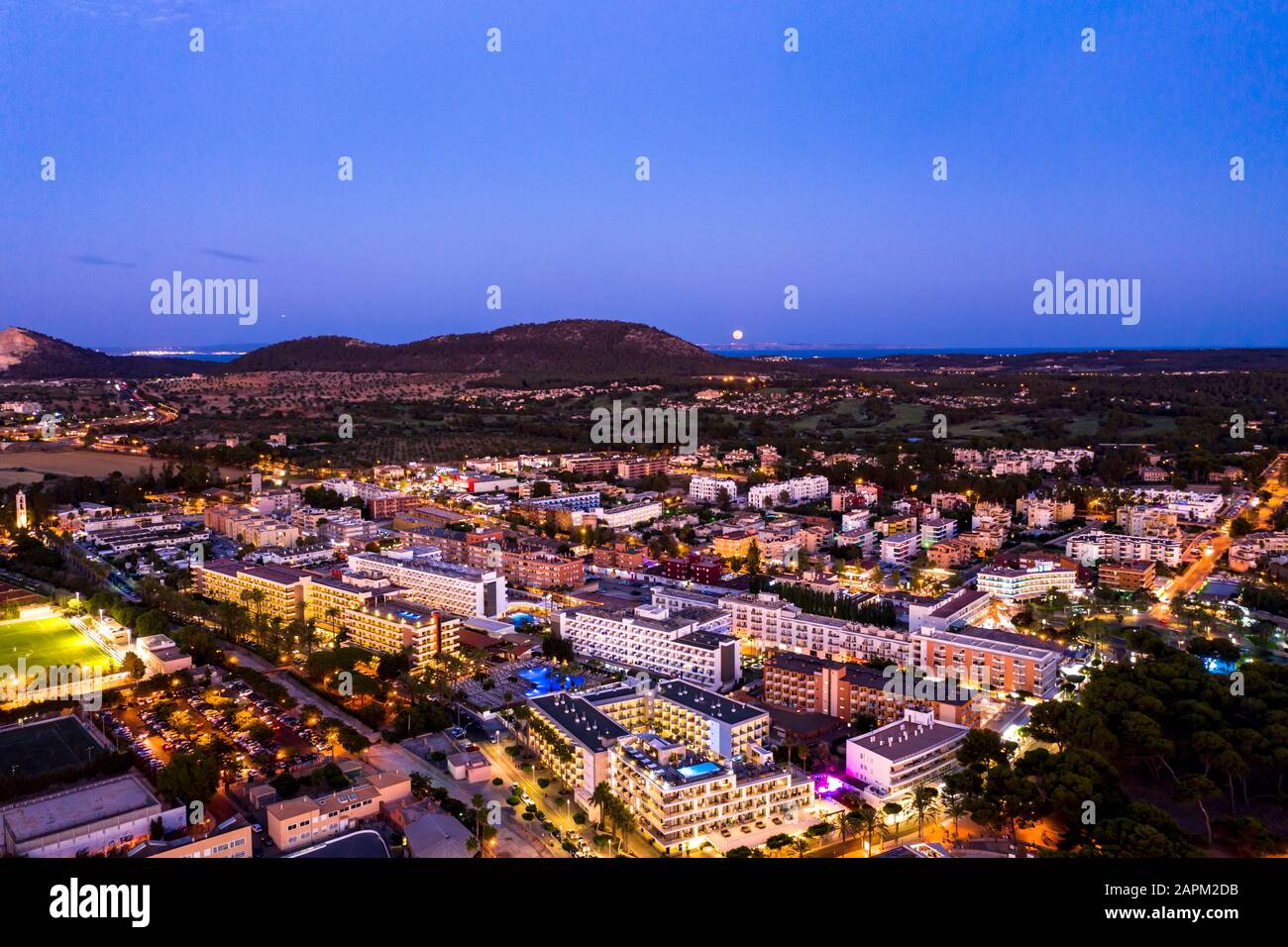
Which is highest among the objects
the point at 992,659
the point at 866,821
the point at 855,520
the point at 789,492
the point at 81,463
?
the point at 81,463

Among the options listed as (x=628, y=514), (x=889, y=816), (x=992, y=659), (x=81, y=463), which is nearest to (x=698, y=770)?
(x=889, y=816)

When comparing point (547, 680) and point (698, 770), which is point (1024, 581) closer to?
point (547, 680)

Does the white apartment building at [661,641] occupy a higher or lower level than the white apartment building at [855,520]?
lower

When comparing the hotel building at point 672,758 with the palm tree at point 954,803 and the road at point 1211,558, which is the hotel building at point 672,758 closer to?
the palm tree at point 954,803

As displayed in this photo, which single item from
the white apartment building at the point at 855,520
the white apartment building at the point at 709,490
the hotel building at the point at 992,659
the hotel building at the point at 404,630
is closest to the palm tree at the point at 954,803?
the hotel building at the point at 992,659

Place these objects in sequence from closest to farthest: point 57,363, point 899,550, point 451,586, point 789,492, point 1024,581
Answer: point 451,586 < point 1024,581 < point 899,550 < point 789,492 < point 57,363
